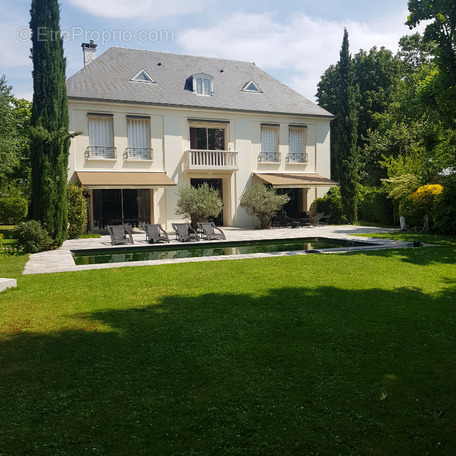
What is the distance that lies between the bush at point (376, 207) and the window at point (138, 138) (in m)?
15.7

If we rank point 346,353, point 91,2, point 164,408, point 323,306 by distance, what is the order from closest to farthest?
point 164,408, point 346,353, point 323,306, point 91,2

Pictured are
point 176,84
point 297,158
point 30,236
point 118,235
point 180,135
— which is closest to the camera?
point 30,236

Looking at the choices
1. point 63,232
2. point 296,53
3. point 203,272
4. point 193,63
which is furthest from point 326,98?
point 203,272

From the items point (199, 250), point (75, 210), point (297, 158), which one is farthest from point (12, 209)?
point (297, 158)

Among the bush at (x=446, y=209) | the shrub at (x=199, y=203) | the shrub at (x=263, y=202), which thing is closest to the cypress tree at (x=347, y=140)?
the shrub at (x=263, y=202)

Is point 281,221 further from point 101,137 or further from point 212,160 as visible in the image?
point 101,137

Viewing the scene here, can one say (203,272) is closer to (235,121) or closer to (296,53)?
(296,53)

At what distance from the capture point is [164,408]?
412 centimetres

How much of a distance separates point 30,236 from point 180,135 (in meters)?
13.3

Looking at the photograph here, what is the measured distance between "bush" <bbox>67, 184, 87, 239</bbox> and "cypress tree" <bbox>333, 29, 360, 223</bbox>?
16764 mm

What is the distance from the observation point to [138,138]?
2600cm

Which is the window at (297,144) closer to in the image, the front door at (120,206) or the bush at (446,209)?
the front door at (120,206)

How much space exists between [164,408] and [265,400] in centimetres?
102

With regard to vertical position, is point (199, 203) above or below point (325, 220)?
above
